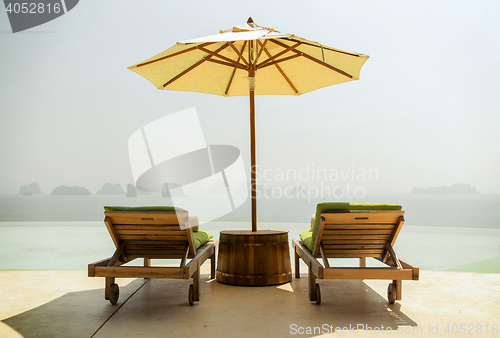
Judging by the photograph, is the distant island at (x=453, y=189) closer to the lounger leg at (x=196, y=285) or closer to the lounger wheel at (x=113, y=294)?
the lounger leg at (x=196, y=285)

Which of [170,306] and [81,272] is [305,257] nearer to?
[170,306]

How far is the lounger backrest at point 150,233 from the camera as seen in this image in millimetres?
3094

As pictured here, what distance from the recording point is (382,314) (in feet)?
9.74

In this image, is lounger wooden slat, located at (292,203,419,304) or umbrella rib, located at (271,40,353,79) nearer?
lounger wooden slat, located at (292,203,419,304)

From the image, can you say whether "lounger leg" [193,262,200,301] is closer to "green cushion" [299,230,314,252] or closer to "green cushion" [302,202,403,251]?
"green cushion" [299,230,314,252]

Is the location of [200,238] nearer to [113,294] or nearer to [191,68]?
Result: [113,294]

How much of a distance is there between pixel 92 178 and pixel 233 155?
103 ft

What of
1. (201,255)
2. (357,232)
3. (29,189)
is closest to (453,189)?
(29,189)

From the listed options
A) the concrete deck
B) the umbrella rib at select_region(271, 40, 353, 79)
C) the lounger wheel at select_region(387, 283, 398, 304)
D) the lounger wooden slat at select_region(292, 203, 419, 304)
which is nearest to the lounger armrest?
the concrete deck

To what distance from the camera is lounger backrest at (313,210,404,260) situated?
119 inches

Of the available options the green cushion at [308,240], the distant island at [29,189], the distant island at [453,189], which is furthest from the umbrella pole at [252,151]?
the distant island at [453,189]

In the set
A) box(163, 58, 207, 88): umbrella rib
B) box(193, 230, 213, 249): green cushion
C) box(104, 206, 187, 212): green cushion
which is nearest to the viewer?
box(104, 206, 187, 212): green cushion

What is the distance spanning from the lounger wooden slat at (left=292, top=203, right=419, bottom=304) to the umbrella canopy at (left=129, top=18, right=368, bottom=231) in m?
1.07

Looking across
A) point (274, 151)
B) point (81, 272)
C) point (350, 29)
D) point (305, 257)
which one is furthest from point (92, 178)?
point (305, 257)
